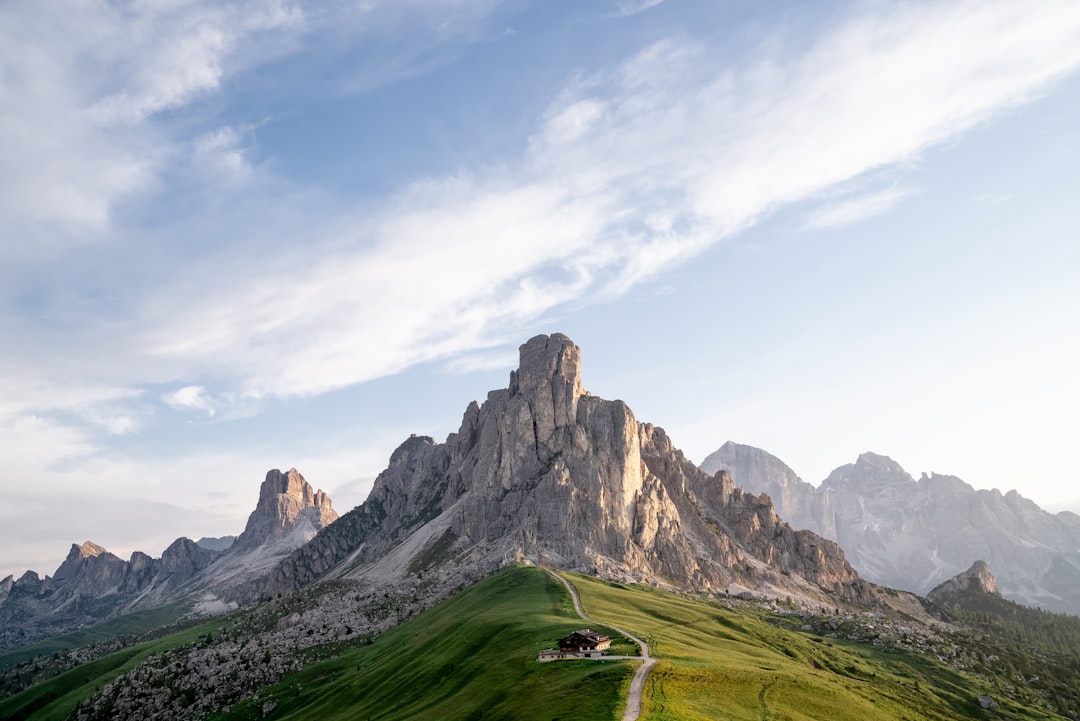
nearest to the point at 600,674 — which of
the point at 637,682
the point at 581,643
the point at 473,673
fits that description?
the point at 637,682

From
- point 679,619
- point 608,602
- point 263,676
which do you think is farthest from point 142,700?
point 679,619

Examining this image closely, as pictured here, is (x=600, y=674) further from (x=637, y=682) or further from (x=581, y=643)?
(x=581, y=643)

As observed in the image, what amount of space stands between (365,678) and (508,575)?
64748 mm

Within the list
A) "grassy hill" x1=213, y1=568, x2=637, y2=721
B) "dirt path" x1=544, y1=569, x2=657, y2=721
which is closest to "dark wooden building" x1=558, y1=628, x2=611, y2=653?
"grassy hill" x1=213, y1=568, x2=637, y2=721

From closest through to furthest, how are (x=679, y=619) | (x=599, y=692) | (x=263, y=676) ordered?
(x=599, y=692) → (x=679, y=619) → (x=263, y=676)

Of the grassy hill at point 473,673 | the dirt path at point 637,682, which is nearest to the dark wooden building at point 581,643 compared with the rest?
the grassy hill at point 473,673

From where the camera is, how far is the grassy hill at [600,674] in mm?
67312

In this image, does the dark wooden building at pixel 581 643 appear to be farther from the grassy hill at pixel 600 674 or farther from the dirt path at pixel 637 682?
the dirt path at pixel 637 682

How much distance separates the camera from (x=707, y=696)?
65.7 metres

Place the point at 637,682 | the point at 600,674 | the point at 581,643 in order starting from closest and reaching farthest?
the point at 637,682 < the point at 600,674 < the point at 581,643

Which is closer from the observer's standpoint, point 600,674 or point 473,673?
point 600,674

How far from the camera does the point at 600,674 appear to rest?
70000mm

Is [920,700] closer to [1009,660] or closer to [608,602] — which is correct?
[608,602]

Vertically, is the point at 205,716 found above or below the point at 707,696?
below
